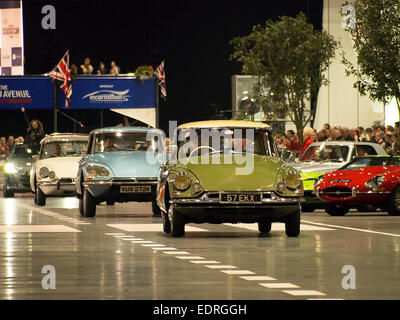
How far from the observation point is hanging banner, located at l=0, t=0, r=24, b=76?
51781 millimetres

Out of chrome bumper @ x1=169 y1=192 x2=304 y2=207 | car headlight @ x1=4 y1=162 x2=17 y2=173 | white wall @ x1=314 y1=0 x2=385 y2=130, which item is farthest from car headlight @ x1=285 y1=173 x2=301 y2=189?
white wall @ x1=314 y1=0 x2=385 y2=130

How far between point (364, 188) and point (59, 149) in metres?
8.45

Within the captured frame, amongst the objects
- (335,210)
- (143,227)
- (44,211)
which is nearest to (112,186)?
(143,227)

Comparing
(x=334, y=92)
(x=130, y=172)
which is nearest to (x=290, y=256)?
(x=130, y=172)

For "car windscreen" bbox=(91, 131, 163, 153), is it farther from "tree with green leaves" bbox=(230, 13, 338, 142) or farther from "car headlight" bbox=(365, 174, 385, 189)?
"tree with green leaves" bbox=(230, 13, 338, 142)

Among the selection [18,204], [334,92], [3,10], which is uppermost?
[3,10]

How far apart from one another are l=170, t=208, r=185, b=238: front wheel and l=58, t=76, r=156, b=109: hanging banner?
87.1 ft

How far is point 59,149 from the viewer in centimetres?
Answer: 3019

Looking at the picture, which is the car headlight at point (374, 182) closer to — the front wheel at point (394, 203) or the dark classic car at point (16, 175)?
the front wheel at point (394, 203)

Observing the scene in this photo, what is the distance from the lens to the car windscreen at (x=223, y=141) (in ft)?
64.6

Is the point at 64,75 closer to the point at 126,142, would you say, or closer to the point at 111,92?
the point at 111,92
